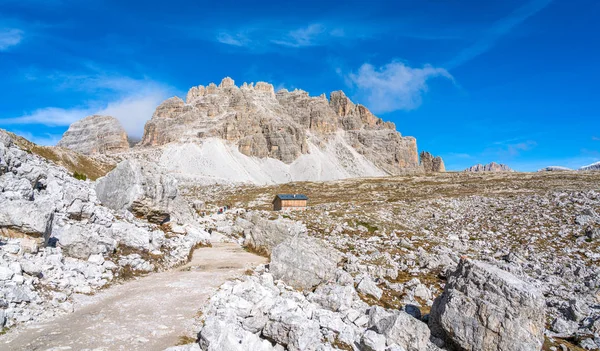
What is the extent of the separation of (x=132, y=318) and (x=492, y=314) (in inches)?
403

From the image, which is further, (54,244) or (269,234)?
(269,234)

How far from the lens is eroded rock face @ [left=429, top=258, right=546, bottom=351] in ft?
29.1

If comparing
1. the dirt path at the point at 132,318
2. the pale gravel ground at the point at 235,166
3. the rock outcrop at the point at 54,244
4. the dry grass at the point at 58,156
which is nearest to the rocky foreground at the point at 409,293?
the dirt path at the point at 132,318

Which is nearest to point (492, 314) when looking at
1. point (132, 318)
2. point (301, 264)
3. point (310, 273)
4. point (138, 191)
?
point (310, 273)

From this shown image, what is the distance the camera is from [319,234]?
1023 inches

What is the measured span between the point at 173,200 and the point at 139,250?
950 centimetres

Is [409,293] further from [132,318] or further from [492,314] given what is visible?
[132,318]

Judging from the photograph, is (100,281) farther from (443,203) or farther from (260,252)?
(443,203)

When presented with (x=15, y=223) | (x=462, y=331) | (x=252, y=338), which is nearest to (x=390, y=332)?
(x=462, y=331)

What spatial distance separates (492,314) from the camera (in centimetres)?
908

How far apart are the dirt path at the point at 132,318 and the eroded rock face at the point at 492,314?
7.51 metres

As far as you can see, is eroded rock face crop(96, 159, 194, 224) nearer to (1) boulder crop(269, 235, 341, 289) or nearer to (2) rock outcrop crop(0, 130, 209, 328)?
(2) rock outcrop crop(0, 130, 209, 328)

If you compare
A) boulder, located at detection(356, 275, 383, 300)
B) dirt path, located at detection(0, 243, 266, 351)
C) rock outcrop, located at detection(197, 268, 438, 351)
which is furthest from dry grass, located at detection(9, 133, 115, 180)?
boulder, located at detection(356, 275, 383, 300)

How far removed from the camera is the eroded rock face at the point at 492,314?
887cm
